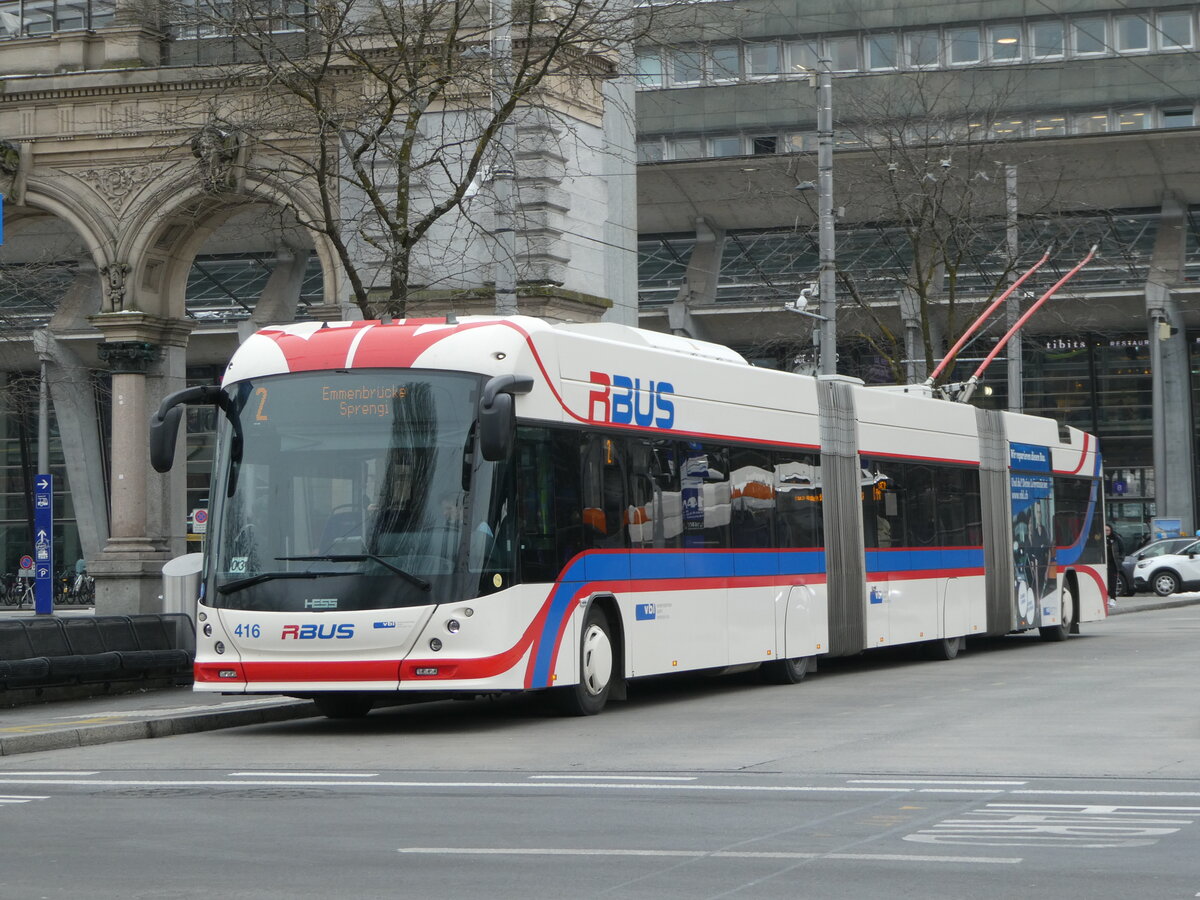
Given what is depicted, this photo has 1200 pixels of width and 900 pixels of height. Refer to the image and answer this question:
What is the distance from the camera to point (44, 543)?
868 inches

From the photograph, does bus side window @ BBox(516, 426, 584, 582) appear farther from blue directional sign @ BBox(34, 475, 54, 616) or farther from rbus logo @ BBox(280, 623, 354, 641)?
blue directional sign @ BBox(34, 475, 54, 616)

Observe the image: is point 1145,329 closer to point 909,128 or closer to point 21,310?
point 909,128

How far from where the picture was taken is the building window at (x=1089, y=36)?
5228 cm

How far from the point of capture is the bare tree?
20125mm

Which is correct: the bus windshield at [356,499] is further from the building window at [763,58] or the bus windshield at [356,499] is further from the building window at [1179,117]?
the building window at [763,58]

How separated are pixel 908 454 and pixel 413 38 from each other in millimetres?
7508

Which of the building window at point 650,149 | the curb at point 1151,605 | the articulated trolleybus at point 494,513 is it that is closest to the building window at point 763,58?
the building window at point 650,149

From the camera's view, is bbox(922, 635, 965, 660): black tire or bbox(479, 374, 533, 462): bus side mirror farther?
bbox(922, 635, 965, 660): black tire

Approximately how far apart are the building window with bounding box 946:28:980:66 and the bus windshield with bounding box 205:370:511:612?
40.7 meters

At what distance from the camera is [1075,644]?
27250mm

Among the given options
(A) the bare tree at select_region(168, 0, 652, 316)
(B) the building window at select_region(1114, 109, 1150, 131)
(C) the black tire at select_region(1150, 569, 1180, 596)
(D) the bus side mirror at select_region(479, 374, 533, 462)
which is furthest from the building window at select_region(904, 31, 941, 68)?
(D) the bus side mirror at select_region(479, 374, 533, 462)

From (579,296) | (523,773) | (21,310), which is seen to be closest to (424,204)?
(579,296)

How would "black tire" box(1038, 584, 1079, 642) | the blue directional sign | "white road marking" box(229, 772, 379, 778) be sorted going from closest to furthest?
"white road marking" box(229, 772, 379, 778) < the blue directional sign < "black tire" box(1038, 584, 1079, 642)

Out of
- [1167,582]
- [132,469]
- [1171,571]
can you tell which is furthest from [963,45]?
[132,469]
